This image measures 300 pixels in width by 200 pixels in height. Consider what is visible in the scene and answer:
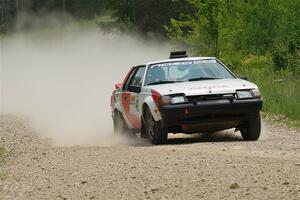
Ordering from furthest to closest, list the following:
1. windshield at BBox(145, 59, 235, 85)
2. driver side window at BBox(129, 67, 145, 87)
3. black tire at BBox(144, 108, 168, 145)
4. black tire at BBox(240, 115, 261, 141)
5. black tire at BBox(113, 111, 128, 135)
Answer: black tire at BBox(113, 111, 128, 135)
driver side window at BBox(129, 67, 145, 87)
windshield at BBox(145, 59, 235, 85)
black tire at BBox(240, 115, 261, 141)
black tire at BBox(144, 108, 168, 145)

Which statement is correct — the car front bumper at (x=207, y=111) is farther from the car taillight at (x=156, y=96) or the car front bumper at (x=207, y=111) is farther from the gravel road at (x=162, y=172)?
the gravel road at (x=162, y=172)

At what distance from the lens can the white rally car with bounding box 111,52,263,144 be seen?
12.4 meters

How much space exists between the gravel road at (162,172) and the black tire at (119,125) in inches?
70.0

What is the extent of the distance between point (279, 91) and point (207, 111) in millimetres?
9592

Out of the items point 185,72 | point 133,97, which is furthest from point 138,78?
Answer: point 185,72

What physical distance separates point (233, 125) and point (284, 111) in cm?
661

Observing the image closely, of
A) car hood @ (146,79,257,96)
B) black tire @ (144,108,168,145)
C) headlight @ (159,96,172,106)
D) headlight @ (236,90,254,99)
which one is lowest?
black tire @ (144,108,168,145)

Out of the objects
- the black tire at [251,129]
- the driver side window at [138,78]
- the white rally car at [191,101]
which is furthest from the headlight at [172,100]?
the driver side window at [138,78]

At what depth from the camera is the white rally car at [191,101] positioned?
1239cm

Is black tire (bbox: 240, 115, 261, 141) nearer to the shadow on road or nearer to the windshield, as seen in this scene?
the shadow on road

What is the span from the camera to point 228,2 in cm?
3173

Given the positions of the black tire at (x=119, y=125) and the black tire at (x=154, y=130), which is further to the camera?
the black tire at (x=119, y=125)

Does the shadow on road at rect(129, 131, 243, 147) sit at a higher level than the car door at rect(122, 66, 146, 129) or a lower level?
lower

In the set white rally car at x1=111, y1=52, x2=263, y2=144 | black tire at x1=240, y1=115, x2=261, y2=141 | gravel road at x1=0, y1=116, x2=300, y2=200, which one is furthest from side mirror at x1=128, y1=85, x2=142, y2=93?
black tire at x1=240, y1=115, x2=261, y2=141
